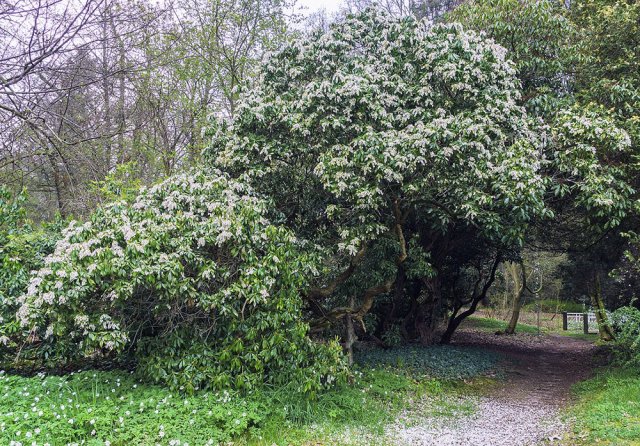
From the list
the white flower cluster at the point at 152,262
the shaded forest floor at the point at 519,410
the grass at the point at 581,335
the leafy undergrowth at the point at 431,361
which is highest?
the white flower cluster at the point at 152,262

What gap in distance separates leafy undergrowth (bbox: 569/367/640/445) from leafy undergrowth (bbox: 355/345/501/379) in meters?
1.97

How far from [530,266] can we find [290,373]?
17.5m

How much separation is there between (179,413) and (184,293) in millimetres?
1361

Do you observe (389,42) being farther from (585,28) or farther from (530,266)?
(530,266)

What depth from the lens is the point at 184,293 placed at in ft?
18.9

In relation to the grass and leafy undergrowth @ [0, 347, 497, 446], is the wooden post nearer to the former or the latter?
the grass

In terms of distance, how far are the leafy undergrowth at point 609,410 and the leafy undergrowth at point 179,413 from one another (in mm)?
1707

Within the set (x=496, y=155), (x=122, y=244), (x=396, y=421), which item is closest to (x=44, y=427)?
(x=122, y=244)

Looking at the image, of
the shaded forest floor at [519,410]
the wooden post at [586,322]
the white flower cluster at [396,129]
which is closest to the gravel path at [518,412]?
the shaded forest floor at [519,410]

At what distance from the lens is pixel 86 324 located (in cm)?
534

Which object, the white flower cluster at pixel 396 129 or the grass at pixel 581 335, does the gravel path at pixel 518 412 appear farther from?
the grass at pixel 581 335

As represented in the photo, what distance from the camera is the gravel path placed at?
5.79m

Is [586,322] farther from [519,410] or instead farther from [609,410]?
[609,410]

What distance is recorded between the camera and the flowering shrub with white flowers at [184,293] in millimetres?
5332
